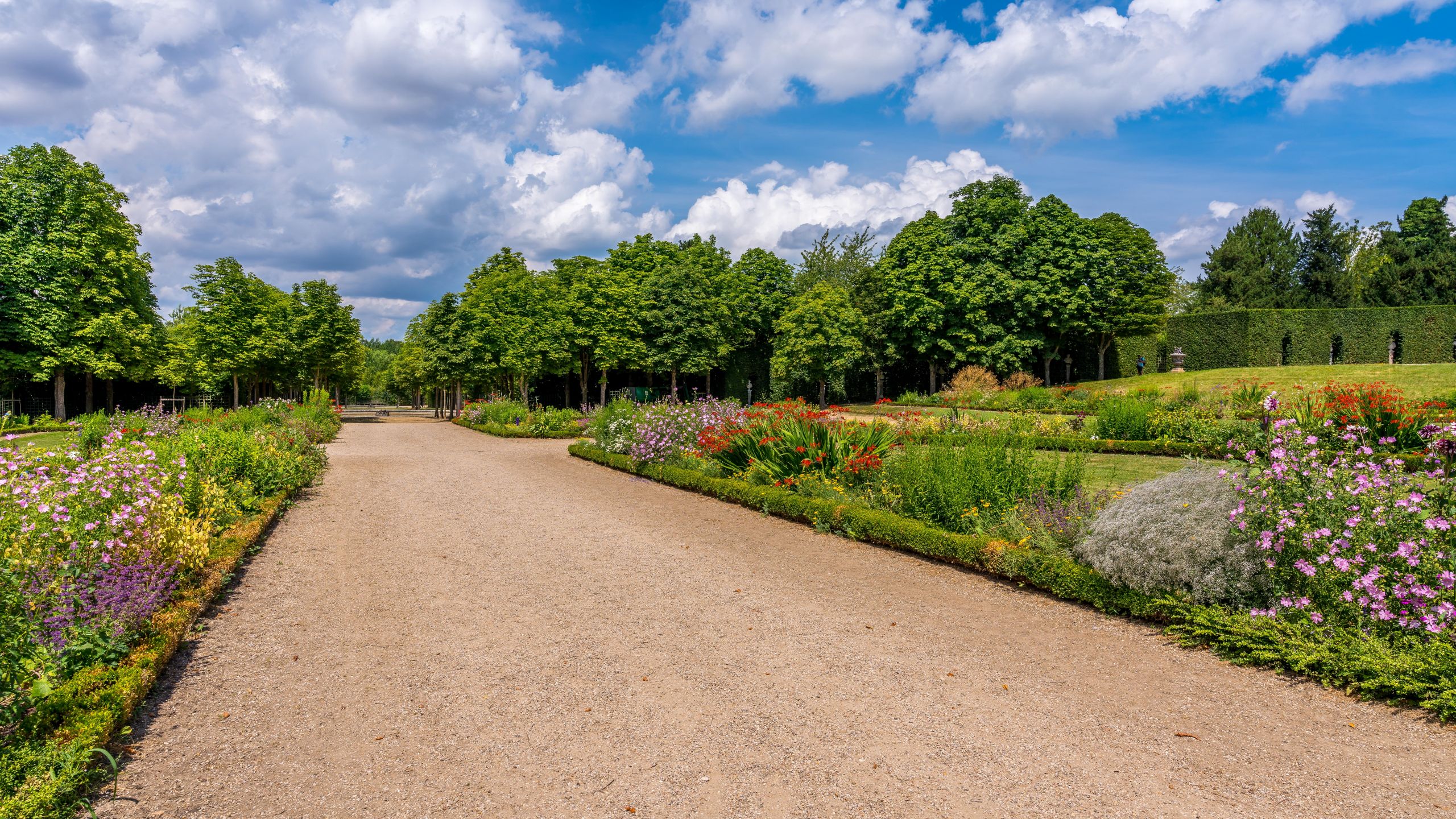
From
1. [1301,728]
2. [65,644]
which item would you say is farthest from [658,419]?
[1301,728]

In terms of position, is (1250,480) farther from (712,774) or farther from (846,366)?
(846,366)

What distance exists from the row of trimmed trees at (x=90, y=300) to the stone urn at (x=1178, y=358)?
40.6 m

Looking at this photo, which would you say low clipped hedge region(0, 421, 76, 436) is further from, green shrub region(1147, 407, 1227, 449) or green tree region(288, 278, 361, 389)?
green shrub region(1147, 407, 1227, 449)

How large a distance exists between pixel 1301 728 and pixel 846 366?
30.2 m

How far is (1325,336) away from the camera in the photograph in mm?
31328

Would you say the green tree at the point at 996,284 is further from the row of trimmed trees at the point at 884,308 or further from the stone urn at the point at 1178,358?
the stone urn at the point at 1178,358

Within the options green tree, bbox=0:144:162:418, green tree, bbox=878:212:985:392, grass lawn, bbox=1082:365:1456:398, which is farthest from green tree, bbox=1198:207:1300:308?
green tree, bbox=0:144:162:418

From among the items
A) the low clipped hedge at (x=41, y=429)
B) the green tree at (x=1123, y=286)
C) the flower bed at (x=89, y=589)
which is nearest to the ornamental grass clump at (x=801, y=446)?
the flower bed at (x=89, y=589)

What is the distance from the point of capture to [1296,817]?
2947 millimetres

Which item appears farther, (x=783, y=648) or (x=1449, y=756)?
(x=783, y=648)

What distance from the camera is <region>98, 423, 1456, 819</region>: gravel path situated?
123 inches

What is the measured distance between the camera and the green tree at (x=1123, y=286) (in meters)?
31.9

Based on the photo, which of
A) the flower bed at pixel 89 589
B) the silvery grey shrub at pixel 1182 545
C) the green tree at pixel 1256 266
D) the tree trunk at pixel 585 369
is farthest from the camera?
the green tree at pixel 1256 266

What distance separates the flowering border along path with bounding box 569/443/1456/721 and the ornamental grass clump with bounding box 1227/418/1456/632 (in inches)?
5.8
